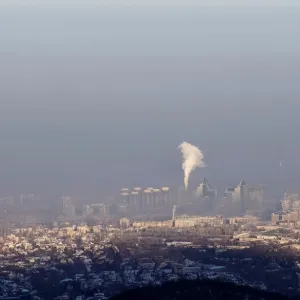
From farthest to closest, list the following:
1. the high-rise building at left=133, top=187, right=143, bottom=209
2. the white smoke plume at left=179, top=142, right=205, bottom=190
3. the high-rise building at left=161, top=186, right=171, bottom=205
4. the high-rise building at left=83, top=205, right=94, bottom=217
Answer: the white smoke plume at left=179, top=142, right=205, bottom=190, the high-rise building at left=161, top=186, right=171, bottom=205, the high-rise building at left=133, top=187, right=143, bottom=209, the high-rise building at left=83, top=205, right=94, bottom=217

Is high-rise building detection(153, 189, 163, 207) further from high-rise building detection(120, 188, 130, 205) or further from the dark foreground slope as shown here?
the dark foreground slope

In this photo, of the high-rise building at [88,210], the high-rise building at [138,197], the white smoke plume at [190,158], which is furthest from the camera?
the white smoke plume at [190,158]

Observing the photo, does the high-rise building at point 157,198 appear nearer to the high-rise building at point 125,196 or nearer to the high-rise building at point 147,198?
the high-rise building at point 147,198

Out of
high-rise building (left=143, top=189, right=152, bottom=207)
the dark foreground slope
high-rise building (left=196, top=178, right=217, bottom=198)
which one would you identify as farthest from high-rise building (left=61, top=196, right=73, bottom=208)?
the dark foreground slope

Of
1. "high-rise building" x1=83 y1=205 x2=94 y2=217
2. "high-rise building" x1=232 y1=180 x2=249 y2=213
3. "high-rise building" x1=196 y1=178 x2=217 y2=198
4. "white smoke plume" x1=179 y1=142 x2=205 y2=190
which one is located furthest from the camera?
"white smoke plume" x1=179 y1=142 x2=205 y2=190

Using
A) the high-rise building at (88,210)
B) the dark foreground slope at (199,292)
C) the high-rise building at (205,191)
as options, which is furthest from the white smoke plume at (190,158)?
the dark foreground slope at (199,292)
